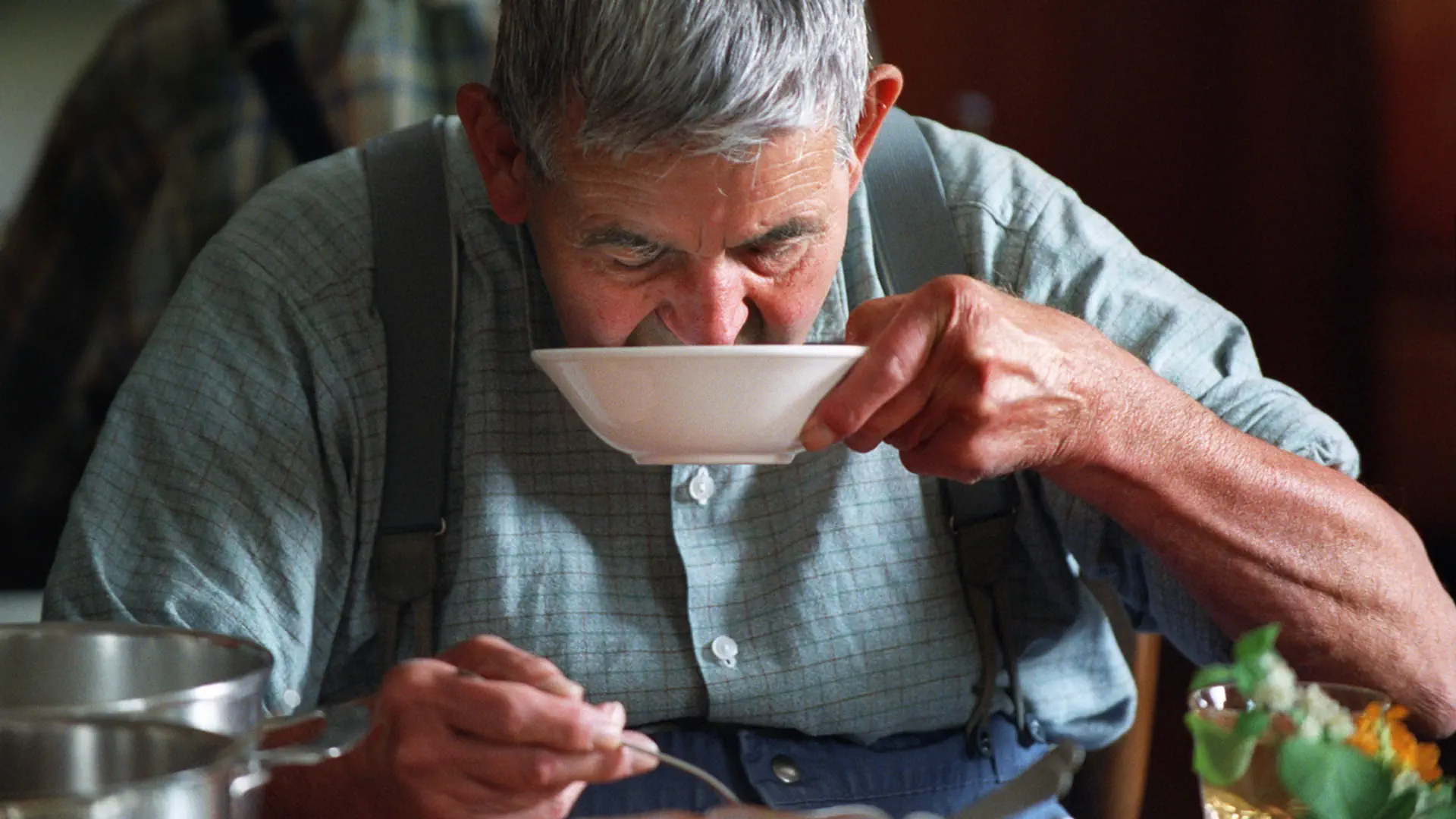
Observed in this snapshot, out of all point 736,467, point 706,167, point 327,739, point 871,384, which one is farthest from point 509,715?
point 736,467

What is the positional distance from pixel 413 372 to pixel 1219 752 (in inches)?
34.3

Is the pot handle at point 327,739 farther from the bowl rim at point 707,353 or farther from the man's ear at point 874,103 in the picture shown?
the man's ear at point 874,103

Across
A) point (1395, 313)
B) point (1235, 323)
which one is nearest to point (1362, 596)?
point (1235, 323)

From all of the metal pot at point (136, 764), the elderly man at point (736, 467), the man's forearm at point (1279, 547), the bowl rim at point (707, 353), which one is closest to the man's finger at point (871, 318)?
the elderly man at point (736, 467)

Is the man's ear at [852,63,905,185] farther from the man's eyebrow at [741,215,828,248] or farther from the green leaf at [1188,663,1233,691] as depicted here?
the green leaf at [1188,663,1233,691]

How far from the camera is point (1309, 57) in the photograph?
3.02 meters

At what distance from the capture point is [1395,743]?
84cm

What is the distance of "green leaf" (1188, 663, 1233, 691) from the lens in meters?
0.86

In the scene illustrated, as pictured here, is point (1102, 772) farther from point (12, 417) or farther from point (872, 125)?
point (12, 417)

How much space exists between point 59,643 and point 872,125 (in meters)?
0.83

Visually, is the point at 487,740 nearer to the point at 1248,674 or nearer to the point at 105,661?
the point at 105,661

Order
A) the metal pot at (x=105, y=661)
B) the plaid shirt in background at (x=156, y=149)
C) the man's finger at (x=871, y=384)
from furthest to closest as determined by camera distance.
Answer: the plaid shirt in background at (x=156, y=149) < the man's finger at (x=871, y=384) < the metal pot at (x=105, y=661)

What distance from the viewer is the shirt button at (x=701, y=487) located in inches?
58.0

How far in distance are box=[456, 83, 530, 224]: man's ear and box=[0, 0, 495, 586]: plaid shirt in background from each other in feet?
3.20
